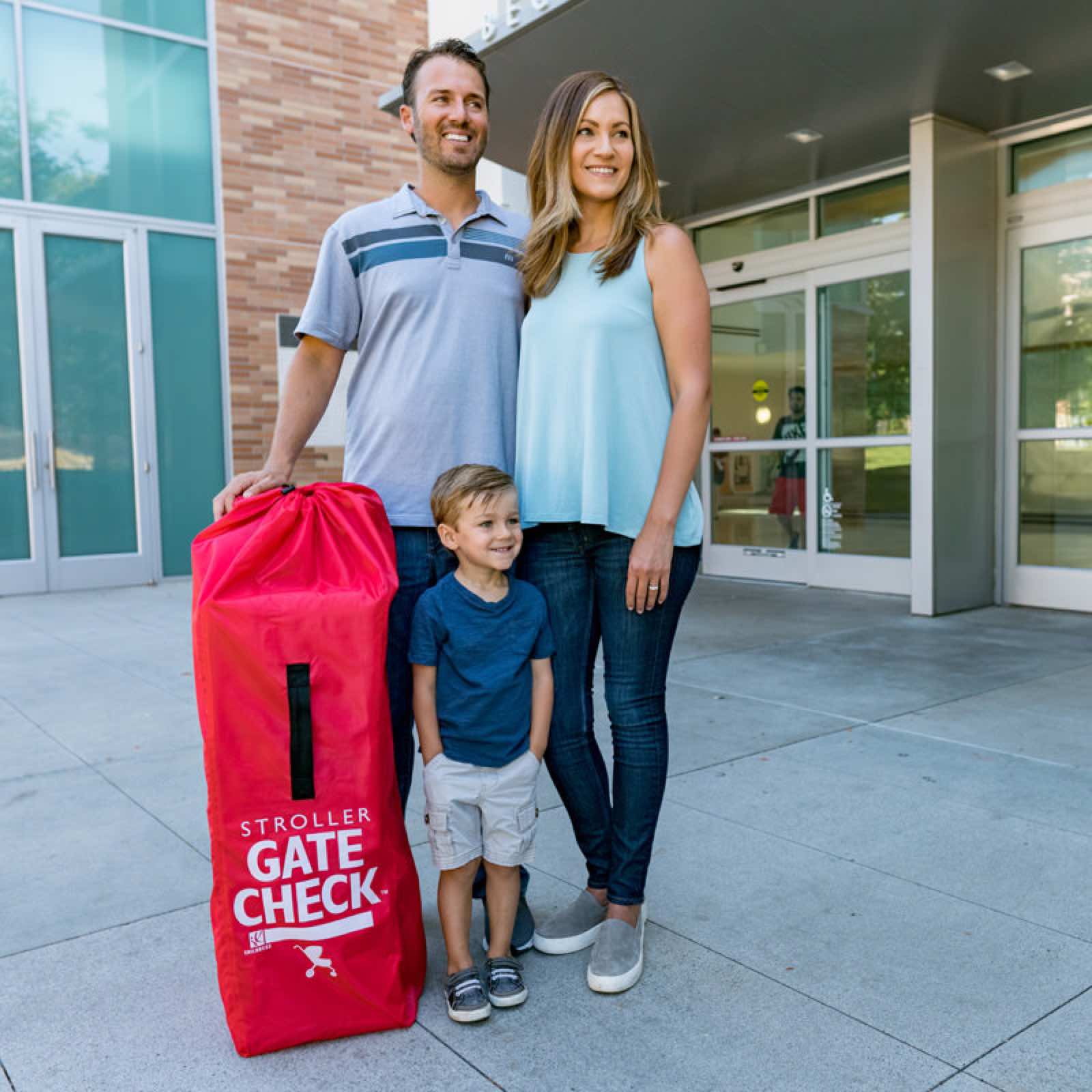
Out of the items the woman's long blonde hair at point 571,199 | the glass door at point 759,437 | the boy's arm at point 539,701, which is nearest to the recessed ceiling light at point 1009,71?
the glass door at point 759,437

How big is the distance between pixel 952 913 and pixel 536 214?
6.25 feet

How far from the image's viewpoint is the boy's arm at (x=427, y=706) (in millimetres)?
2176

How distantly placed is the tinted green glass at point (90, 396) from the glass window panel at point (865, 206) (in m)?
6.18

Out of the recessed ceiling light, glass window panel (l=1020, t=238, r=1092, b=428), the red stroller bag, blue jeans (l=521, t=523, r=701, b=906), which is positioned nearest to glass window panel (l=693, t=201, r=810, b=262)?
glass window panel (l=1020, t=238, r=1092, b=428)

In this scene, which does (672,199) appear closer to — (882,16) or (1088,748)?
(882,16)

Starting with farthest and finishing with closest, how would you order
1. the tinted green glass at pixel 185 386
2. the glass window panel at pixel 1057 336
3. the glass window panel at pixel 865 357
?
the tinted green glass at pixel 185 386, the glass window panel at pixel 865 357, the glass window panel at pixel 1057 336

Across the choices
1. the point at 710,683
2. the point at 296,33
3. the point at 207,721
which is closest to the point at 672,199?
the point at 296,33

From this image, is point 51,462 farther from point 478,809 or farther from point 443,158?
point 478,809

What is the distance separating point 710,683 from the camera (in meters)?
5.12

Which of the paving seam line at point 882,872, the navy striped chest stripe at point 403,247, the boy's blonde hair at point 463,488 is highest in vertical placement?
the navy striped chest stripe at point 403,247

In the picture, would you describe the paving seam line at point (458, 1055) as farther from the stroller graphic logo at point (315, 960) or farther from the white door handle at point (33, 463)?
the white door handle at point (33, 463)

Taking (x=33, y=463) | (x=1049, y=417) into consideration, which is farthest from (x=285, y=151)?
(x=1049, y=417)

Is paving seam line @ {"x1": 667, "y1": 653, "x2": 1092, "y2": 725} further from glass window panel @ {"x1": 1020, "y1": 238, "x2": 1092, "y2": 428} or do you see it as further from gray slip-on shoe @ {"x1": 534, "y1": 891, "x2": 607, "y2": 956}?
glass window panel @ {"x1": 1020, "y1": 238, "x2": 1092, "y2": 428}

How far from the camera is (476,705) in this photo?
2.16 metres
